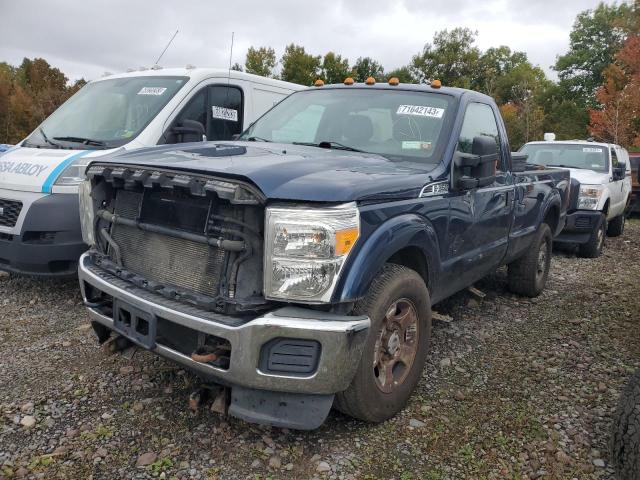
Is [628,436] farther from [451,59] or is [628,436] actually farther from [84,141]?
[451,59]

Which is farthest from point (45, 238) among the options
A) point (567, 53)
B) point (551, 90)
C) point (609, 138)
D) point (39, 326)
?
point (567, 53)

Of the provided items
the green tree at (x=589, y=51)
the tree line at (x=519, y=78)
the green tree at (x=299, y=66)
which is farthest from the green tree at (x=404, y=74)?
the green tree at (x=589, y=51)

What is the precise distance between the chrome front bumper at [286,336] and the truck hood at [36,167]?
8.13 ft

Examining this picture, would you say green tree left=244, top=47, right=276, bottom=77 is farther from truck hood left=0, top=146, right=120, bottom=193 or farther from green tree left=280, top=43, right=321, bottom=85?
truck hood left=0, top=146, right=120, bottom=193

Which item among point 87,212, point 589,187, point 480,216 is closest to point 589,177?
point 589,187

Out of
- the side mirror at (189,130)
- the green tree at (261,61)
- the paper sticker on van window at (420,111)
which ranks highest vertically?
the green tree at (261,61)

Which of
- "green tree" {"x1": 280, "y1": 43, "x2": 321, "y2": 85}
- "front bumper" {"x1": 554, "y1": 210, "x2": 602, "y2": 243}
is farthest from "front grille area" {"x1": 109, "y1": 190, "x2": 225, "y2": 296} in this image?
"green tree" {"x1": 280, "y1": 43, "x2": 321, "y2": 85}

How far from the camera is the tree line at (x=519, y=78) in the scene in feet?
86.5

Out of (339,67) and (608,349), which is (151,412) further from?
(339,67)

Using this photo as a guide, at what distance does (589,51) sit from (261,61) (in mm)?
27476

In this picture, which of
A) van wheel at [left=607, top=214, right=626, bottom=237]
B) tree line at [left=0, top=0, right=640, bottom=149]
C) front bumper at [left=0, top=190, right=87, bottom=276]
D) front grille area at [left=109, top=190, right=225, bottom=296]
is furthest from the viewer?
tree line at [left=0, top=0, right=640, bottom=149]

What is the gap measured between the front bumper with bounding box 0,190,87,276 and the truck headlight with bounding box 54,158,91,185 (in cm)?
12

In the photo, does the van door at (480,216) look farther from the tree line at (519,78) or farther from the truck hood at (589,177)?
the tree line at (519,78)

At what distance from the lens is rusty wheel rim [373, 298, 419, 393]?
106 inches
